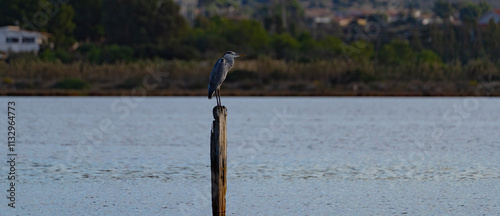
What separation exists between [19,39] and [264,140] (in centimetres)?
5644

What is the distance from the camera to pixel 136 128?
34375 mm

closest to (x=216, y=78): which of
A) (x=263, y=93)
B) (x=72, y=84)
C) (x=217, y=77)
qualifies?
(x=217, y=77)

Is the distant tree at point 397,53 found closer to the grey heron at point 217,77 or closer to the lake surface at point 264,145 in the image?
the lake surface at point 264,145

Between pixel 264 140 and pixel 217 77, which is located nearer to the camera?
pixel 217 77

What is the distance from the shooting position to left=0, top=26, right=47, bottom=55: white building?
79.0m

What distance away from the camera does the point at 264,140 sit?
2894 centimetres

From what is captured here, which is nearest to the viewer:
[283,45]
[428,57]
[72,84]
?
[72,84]

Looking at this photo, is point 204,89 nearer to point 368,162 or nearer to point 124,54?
point 124,54

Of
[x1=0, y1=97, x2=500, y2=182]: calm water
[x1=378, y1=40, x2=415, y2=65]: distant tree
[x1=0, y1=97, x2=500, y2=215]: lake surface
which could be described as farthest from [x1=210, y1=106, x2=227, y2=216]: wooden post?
[x1=378, y1=40, x2=415, y2=65]: distant tree

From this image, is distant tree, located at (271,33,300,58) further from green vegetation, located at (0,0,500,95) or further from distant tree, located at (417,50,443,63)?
distant tree, located at (417,50,443,63)

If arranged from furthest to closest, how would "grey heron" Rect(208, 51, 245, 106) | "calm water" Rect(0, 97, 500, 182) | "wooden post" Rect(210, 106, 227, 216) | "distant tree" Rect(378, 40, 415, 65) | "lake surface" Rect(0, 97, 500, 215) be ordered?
"distant tree" Rect(378, 40, 415, 65) < "calm water" Rect(0, 97, 500, 182) < "lake surface" Rect(0, 97, 500, 215) < "grey heron" Rect(208, 51, 245, 106) < "wooden post" Rect(210, 106, 227, 216)

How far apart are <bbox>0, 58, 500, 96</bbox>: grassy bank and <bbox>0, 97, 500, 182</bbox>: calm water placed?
2462 mm

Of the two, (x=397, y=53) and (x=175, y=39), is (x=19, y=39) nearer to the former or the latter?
(x=175, y=39)

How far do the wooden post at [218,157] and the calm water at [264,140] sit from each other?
518 cm
